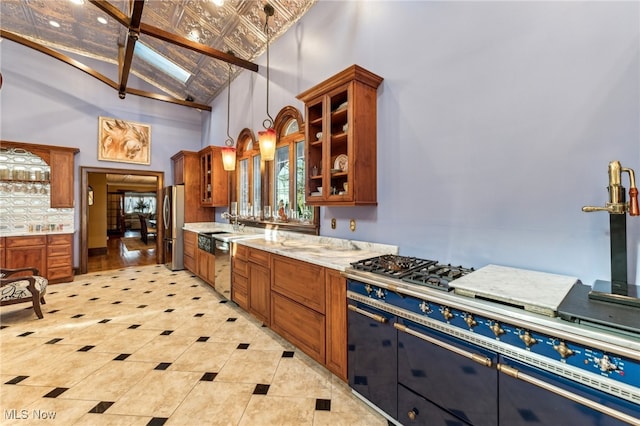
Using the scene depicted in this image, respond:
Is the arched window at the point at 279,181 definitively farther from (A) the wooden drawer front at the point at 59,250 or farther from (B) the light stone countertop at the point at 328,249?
(A) the wooden drawer front at the point at 59,250

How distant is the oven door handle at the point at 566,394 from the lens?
0.92m

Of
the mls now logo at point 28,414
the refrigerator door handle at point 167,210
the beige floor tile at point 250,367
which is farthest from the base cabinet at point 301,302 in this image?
the refrigerator door handle at point 167,210

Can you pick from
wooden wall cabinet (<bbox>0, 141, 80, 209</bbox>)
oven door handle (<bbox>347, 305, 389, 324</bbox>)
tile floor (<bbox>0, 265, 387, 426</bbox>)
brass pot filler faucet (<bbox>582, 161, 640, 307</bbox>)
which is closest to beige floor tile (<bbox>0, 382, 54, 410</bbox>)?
tile floor (<bbox>0, 265, 387, 426</bbox>)

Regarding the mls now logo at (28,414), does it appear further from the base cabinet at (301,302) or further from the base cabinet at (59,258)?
the base cabinet at (59,258)

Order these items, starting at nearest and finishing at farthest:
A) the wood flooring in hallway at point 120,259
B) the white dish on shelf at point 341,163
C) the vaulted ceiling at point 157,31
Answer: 1. the white dish on shelf at point 341,163
2. the vaulted ceiling at point 157,31
3. the wood flooring in hallway at point 120,259

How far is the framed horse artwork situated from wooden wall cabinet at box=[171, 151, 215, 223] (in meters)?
1.00

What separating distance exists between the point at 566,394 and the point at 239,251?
3093 mm

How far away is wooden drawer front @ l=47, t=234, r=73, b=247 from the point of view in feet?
15.9

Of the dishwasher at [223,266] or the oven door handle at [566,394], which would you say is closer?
the oven door handle at [566,394]

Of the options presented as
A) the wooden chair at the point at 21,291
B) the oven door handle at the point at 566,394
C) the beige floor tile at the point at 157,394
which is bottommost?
the beige floor tile at the point at 157,394

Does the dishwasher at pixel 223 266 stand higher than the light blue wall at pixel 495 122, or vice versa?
the light blue wall at pixel 495 122

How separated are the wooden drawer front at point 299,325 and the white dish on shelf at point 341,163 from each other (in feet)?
4.44

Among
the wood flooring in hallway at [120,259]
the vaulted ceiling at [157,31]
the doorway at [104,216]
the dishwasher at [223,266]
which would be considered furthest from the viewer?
the wood flooring in hallway at [120,259]

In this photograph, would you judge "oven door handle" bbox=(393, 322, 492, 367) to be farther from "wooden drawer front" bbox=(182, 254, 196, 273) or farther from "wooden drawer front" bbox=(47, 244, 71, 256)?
"wooden drawer front" bbox=(47, 244, 71, 256)
